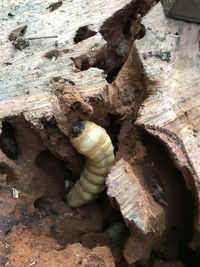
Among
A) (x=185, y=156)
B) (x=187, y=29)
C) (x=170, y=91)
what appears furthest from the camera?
(x=187, y=29)

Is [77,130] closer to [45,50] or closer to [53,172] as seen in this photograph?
[53,172]

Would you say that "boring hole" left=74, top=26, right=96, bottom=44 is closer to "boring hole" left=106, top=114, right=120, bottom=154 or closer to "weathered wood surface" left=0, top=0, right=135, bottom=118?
"weathered wood surface" left=0, top=0, right=135, bottom=118

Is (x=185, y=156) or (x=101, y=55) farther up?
(x=101, y=55)

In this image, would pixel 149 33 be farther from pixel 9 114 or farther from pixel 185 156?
pixel 9 114

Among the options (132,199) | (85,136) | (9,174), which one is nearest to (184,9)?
(85,136)

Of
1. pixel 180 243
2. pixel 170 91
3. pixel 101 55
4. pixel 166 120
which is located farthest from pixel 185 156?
pixel 101 55
